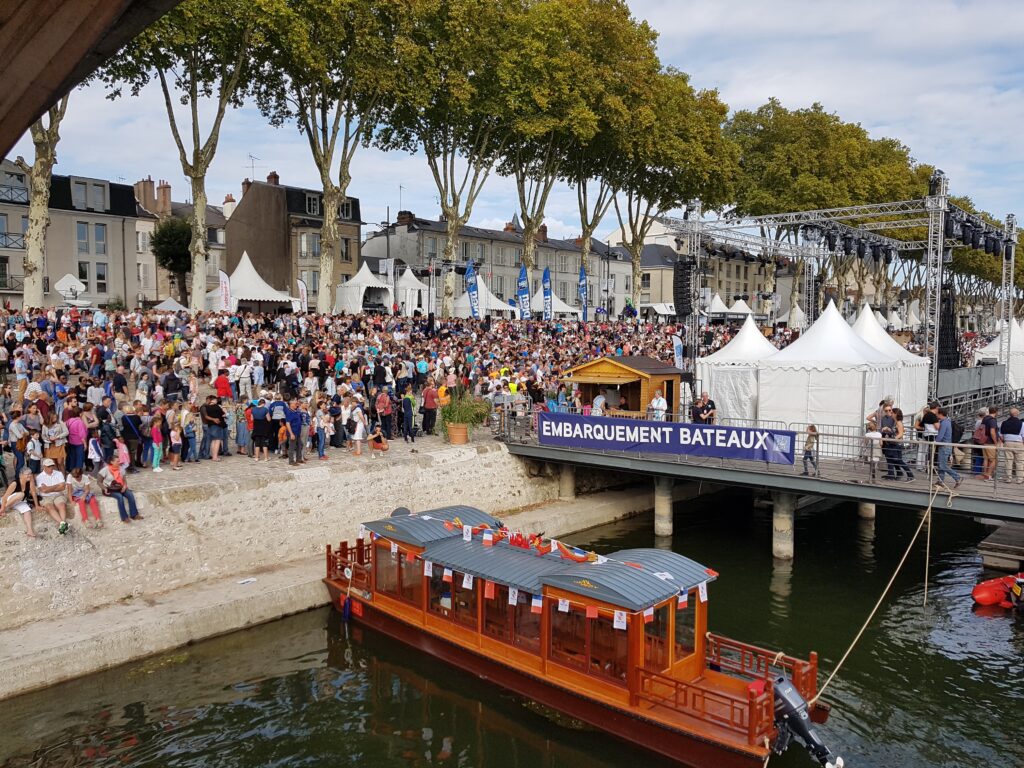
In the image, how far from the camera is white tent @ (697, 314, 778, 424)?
24547 millimetres

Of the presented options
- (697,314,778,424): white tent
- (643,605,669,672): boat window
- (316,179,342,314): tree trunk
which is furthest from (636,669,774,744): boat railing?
(316,179,342,314): tree trunk

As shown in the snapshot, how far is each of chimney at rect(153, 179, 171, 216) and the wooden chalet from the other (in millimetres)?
54084

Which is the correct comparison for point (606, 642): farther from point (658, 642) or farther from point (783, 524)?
point (783, 524)

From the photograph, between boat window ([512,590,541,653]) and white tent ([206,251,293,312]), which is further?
white tent ([206,251,293,312])

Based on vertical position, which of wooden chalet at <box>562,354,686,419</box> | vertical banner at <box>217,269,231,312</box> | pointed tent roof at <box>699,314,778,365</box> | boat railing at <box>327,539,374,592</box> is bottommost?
boat railing at <box>327,539,374,592</box>

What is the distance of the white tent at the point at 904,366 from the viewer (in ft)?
79.6

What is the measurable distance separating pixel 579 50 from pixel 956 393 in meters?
26.8

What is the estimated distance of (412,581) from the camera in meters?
15.6

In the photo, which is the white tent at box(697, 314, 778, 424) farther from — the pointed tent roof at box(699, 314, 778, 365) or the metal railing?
the metal railing

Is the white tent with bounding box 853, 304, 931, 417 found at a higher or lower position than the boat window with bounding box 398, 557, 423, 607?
higher

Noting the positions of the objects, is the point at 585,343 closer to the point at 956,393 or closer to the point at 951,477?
the point at 956,393

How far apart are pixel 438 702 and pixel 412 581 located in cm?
258

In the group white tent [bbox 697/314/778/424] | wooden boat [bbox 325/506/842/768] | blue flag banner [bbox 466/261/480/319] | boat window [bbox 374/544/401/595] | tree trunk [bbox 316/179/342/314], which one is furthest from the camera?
blue flag banner [bbox 466/261/480/319]

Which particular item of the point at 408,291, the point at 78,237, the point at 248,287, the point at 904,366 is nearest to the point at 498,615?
the point at 904,366
